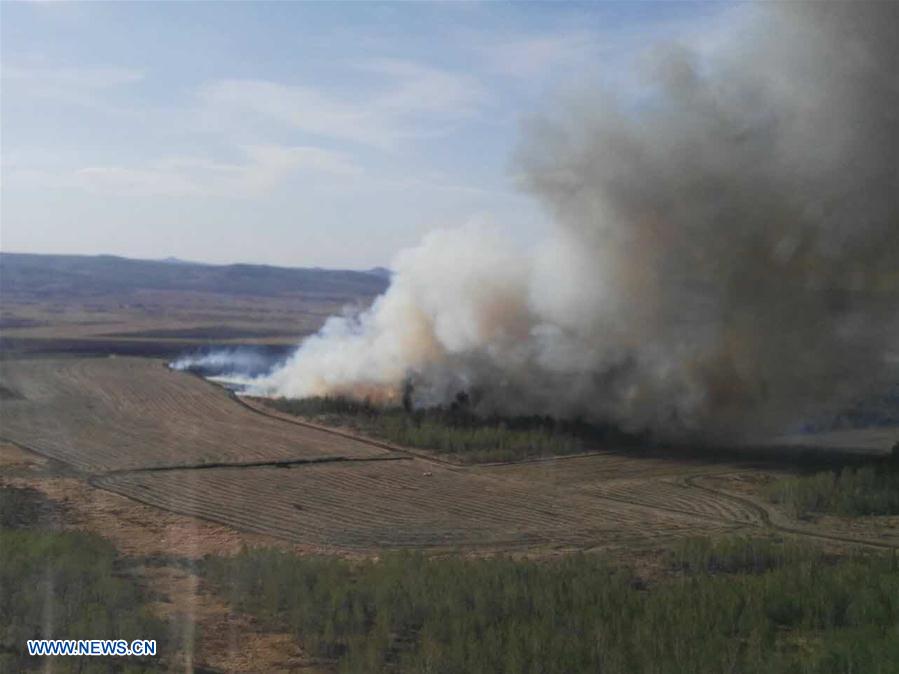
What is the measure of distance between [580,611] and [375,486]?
10949 mm

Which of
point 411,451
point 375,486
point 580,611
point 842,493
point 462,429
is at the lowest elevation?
point 580,611

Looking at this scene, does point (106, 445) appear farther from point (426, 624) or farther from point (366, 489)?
point (426, 624)

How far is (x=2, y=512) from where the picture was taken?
18.9m

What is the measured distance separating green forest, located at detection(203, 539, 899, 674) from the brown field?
232 cm

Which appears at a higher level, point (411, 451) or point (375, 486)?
point (411, 451)

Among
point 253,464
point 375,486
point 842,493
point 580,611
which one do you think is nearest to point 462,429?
point 253,464

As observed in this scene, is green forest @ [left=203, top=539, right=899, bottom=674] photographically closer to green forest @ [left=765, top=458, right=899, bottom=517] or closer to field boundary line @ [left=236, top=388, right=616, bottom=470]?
green forest @ [left=765, top=458, right=899, bottom=517]

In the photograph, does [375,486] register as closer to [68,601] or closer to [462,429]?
[462,429]

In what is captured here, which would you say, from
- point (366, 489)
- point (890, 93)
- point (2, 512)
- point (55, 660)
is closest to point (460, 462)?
point (366, 489)

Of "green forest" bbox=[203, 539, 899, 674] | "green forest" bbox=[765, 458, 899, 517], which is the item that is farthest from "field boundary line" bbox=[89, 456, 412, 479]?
"green forest" bbox=[765, 458, 899, 517]

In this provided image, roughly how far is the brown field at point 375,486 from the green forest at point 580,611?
2324mm

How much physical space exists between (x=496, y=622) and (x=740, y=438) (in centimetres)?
1938

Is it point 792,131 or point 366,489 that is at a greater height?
point 792,131

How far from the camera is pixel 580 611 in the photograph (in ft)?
44.3
